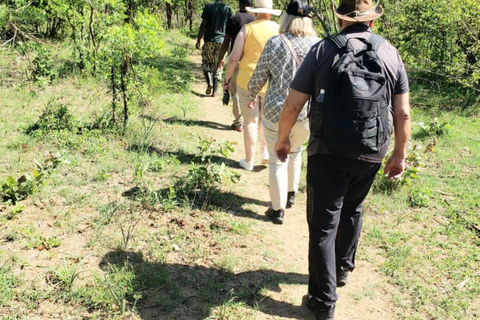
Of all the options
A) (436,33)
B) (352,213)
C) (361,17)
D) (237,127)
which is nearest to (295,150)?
(352,213)

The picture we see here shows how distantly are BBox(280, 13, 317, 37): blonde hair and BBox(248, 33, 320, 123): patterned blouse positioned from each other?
0.04 m

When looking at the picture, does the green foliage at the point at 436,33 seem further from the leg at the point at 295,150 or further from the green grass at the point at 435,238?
the leg at the point at 295,150

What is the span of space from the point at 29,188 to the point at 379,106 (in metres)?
3.02

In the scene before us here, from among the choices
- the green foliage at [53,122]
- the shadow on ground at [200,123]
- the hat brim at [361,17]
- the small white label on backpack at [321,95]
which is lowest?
the shadow on ground at [200,123]

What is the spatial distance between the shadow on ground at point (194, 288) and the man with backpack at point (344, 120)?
1.07ft

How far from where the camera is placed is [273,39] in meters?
3.92

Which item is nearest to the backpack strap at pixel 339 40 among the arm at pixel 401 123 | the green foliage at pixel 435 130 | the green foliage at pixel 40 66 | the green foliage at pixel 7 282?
the arm at pixel 401 123

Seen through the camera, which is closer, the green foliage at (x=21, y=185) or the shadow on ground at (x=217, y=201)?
the green foliage at (x=21, y=185)

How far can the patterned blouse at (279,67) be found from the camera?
3846 millimetres

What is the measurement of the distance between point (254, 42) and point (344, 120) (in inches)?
103

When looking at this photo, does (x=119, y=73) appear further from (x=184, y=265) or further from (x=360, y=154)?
(x=360, y=154)

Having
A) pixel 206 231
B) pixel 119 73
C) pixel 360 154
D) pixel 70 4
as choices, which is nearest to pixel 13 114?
pixel 119 73

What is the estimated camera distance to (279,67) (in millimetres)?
3920

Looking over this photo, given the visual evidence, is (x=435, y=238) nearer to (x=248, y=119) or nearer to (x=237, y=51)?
(x=248, y=119)
